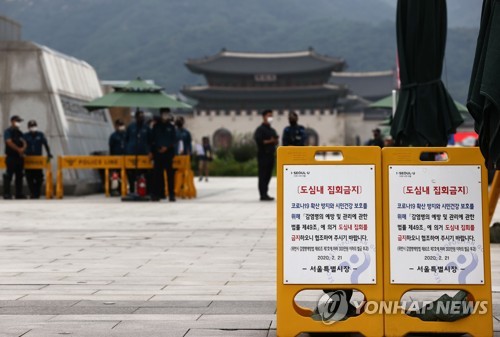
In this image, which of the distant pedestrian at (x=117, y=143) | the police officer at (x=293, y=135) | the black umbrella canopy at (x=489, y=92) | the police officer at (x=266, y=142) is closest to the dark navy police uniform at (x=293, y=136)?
the police officer at (x=293, y=135)

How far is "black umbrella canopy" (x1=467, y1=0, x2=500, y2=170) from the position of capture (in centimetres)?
466

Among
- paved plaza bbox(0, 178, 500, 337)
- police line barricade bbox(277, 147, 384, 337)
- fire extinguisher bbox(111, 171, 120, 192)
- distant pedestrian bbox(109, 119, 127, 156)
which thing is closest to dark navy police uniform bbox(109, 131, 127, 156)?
distant pedestrian bbox(109, 119, 127, 156)

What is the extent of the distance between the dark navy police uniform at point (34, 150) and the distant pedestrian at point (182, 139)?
313cm

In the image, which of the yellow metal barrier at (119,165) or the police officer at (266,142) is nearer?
the police officer at (266,142)

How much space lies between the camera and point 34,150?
19.0 meters

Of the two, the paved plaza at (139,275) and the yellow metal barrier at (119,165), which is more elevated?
the yellow metal barrier at (119,165)

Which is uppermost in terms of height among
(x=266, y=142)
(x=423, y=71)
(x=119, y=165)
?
(x=423, y=71)

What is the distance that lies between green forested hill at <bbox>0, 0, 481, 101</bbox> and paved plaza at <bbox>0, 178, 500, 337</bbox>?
13899cm

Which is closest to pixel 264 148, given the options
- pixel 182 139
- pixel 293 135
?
pixel 293 135

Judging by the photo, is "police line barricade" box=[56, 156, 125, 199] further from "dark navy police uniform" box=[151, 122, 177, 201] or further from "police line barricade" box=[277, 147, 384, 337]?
"police line barricade" box=[277, 147, 384, 337]

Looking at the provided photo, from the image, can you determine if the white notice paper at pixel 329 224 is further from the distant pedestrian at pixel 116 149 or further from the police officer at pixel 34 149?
the distant pedestrian at pixel 116 149

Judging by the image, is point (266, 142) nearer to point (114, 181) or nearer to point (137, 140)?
point (137, 140)

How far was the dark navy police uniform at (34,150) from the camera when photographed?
18.8 m

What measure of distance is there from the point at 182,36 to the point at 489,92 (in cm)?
17385
